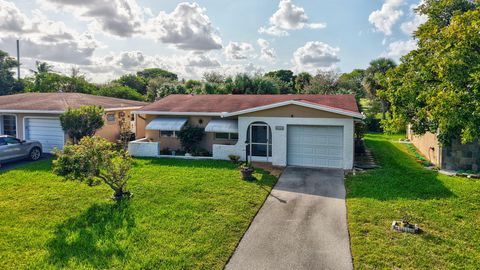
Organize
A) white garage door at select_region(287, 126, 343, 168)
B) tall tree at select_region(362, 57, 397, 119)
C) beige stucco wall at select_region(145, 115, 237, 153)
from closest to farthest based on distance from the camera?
white garage door at select_region(287, 126, 343, 168) < beige stucco wall at select_region(145, 115, 237, 153) < tall tree at select_region(362, 57, 397, 119)

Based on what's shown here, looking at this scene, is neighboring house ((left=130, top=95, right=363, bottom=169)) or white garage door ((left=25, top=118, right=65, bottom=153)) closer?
neighboring house ((left=130, top=95, right=363, bottom=169))

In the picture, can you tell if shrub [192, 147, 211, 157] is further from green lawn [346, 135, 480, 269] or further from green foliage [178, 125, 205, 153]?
green lawn [346, 135, 480, 269]

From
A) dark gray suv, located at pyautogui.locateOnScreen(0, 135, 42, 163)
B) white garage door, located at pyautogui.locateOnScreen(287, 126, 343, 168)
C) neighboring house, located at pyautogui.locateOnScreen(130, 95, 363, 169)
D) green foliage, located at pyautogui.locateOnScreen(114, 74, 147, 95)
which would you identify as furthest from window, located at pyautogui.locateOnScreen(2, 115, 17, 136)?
green foliage, located at pyautogui.locateOnScreen(114, 74, 147, 95)

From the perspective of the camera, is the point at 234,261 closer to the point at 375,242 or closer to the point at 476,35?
the point at 375,242

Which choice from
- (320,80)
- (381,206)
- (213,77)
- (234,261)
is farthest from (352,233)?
(213,77)

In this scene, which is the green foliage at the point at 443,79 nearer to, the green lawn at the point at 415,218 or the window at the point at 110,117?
the green lawn at the point at 415,218

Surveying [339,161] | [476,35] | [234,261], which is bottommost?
[234,261]

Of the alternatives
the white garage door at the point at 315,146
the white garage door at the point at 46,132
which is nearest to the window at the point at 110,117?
the white garage door at the point at 46,132
